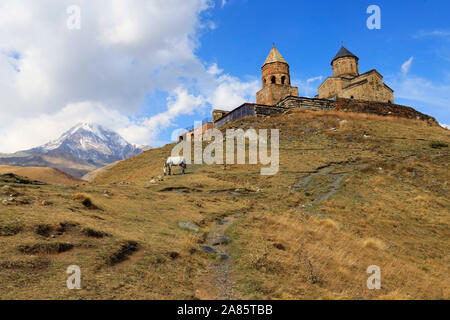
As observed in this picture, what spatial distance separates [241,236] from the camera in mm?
11500

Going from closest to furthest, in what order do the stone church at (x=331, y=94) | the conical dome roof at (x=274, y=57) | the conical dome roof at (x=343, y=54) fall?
the stone church at (x=331, y=94) < the conical dome roof at (x=274, y=57) < the conical dome roof at (x=343, y=54)

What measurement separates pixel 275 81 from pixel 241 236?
51935mm

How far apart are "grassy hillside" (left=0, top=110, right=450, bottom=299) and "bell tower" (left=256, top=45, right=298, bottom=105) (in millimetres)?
32308

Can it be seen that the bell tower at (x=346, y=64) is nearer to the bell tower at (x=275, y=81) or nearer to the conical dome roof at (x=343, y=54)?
the conical dome roof at (x=343, y=54)

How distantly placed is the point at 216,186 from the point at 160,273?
15.1m

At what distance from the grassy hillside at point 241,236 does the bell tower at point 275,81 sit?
32308 millimetres

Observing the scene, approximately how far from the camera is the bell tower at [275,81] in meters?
55.6

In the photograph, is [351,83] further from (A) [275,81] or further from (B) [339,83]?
(A) [275,81]

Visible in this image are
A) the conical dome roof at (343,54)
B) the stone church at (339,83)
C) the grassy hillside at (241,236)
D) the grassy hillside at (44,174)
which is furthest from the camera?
the conical dome roof at (343,54)

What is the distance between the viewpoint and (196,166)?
31.2m

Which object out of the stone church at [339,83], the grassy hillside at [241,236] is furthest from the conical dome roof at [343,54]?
the grassy hillside at [241,236]

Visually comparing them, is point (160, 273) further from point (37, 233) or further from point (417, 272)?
point (417, 272)
